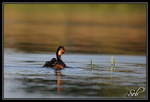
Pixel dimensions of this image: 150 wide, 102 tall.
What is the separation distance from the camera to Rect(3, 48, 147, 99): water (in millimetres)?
15266

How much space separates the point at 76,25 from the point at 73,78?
30.4 m

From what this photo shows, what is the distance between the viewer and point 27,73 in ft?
59.2

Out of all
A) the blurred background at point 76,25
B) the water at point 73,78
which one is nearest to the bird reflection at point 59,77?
the water at point 73,78

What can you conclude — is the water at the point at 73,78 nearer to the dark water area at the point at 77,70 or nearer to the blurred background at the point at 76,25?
the dark water area at the point at 77,70

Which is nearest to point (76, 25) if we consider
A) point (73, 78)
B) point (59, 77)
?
point (59, 77)

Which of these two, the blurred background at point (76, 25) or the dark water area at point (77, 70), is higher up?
the blurred background at point (76, 25)

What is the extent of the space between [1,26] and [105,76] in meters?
3.42

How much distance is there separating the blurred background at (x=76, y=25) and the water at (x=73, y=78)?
5738 millimetres

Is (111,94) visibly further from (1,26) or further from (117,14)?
(117,14)

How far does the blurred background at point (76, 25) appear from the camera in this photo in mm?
29766

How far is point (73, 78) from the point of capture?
17344 mm

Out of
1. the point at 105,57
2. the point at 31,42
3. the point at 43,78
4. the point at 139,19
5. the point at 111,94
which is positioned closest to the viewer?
the point at 111,94

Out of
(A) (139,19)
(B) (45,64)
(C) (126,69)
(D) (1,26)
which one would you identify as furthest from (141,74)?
(A) (139,19)

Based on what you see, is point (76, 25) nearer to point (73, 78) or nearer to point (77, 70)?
point (77, 70)
